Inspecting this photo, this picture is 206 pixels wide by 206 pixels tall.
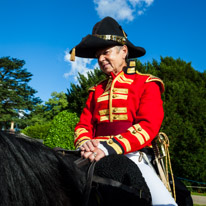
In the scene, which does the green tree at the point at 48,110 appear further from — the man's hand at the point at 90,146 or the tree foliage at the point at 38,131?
the man's hand at the point at 90,146

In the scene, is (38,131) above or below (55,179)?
above

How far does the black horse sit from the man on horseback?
0.86 ft

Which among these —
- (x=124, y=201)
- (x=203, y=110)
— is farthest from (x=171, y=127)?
(x=124, y=201)

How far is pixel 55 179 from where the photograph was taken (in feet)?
4.29

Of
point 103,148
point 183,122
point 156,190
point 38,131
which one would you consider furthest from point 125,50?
point 38,131

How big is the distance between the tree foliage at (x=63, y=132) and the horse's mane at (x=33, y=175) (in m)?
11.6

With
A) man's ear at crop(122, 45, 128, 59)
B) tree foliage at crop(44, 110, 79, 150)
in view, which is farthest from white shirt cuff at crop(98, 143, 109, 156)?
tree foliage at crop(44, 110, 79, 150)

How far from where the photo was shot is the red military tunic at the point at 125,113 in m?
2.03

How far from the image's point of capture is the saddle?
4.90 feet

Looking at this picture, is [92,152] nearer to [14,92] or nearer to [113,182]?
[113,182]

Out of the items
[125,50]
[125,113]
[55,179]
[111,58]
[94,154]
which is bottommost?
[55,179]

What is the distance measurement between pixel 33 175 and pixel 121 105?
136 centimetres

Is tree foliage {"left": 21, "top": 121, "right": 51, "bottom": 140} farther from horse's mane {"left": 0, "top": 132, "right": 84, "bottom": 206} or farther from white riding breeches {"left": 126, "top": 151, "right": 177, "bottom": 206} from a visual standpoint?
horse's mane {"left": 0, "top": 132, "right": 84, "bottom": 206}

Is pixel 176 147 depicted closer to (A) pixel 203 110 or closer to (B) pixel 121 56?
(A) pixel 203 110
